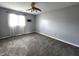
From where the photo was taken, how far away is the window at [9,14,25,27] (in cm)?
525

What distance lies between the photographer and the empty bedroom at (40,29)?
296 centimetres

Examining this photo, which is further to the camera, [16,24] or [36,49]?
[16,24]

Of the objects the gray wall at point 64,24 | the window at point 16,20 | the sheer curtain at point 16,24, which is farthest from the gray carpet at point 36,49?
the window at point 16,20

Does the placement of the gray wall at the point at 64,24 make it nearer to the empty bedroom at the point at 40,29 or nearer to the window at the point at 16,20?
the empty bedroom at the point at 40,29

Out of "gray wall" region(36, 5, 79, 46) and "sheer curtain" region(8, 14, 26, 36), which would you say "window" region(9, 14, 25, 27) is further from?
"gray wall" region(36, 5, 79, 46)

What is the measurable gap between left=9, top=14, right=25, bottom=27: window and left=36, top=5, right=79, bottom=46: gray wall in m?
2.45

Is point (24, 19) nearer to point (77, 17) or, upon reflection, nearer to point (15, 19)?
point (15, 19)

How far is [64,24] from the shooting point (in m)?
4.20

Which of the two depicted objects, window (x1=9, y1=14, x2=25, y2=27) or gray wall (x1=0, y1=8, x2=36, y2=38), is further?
window (x1=9, y1=14, x2=25, y2=27)

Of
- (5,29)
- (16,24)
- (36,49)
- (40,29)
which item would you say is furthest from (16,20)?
(36,49)

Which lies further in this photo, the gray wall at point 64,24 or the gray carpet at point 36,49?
the gray wall at point 64,24

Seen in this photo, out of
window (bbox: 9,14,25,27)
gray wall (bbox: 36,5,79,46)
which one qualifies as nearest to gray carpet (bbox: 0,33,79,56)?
gray wall (bbox: 36,5,79,46)

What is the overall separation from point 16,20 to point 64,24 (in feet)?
13.6

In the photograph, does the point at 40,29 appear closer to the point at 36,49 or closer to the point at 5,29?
the point at 5,29
